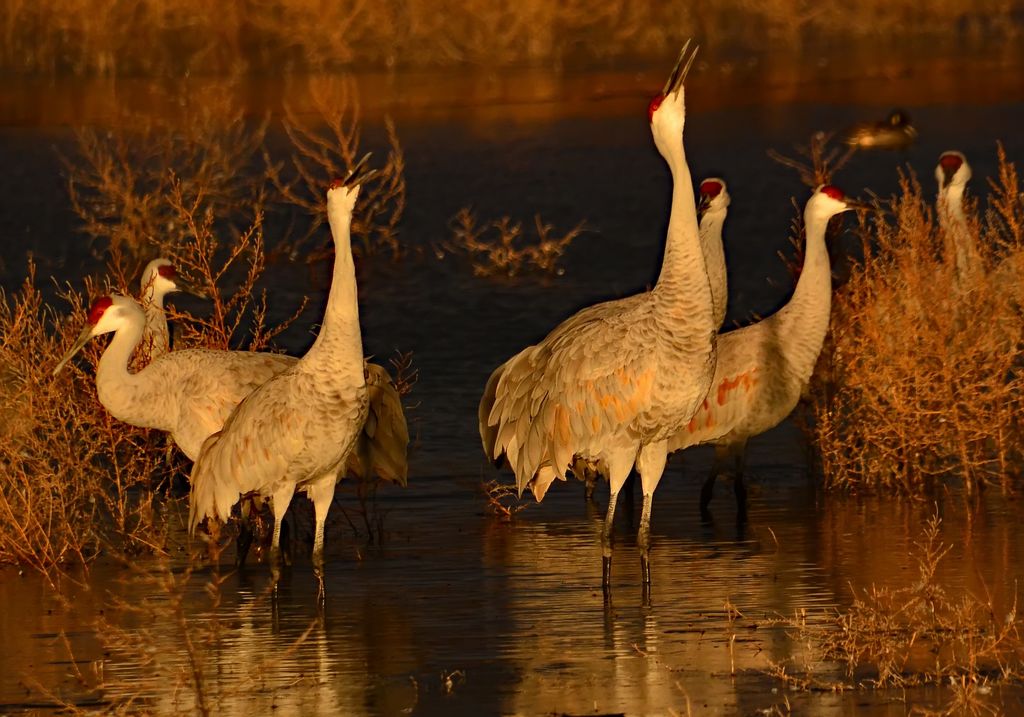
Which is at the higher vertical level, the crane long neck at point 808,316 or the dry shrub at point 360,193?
the dry shrub at point 360,193

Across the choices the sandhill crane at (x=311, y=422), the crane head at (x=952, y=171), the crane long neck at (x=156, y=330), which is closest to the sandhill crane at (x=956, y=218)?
the crane head at (x=952, y=171)

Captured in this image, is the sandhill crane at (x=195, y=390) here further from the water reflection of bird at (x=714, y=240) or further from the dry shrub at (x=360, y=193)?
the dry shrub at (x=360, y=193)

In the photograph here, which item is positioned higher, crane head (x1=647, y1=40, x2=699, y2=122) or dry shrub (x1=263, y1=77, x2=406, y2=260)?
dry shrub (x1=263, y1=77, x2=406, y2=260)

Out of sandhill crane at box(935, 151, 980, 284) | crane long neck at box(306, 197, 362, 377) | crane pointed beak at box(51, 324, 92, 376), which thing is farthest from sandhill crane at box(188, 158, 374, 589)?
sandhill crane at box(935, 151, 980, 284)

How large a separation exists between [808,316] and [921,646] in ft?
11.4

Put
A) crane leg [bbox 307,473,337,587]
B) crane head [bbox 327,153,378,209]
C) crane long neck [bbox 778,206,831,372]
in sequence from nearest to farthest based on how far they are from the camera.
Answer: crane head [bbox 327,153,378,209], crane leg [bbox 307,473,337,587], crane long neck [bbox 778,206,831,372]

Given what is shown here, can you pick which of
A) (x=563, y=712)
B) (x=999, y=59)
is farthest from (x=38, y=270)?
(x=999, y=59)

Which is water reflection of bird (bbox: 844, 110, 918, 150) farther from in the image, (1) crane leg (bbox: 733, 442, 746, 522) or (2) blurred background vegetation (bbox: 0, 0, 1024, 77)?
(1) crane leg (bbox: 733, 442, 746, 522)

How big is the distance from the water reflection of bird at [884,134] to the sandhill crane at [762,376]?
11.2 m

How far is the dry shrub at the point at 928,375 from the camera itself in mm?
11281

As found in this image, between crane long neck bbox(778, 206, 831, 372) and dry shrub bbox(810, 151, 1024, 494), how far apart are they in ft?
0.68

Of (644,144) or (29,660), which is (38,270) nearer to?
(644,144)

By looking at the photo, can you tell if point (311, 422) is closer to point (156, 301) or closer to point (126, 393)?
point (126, 393)

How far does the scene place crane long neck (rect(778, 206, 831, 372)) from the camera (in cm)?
1159
